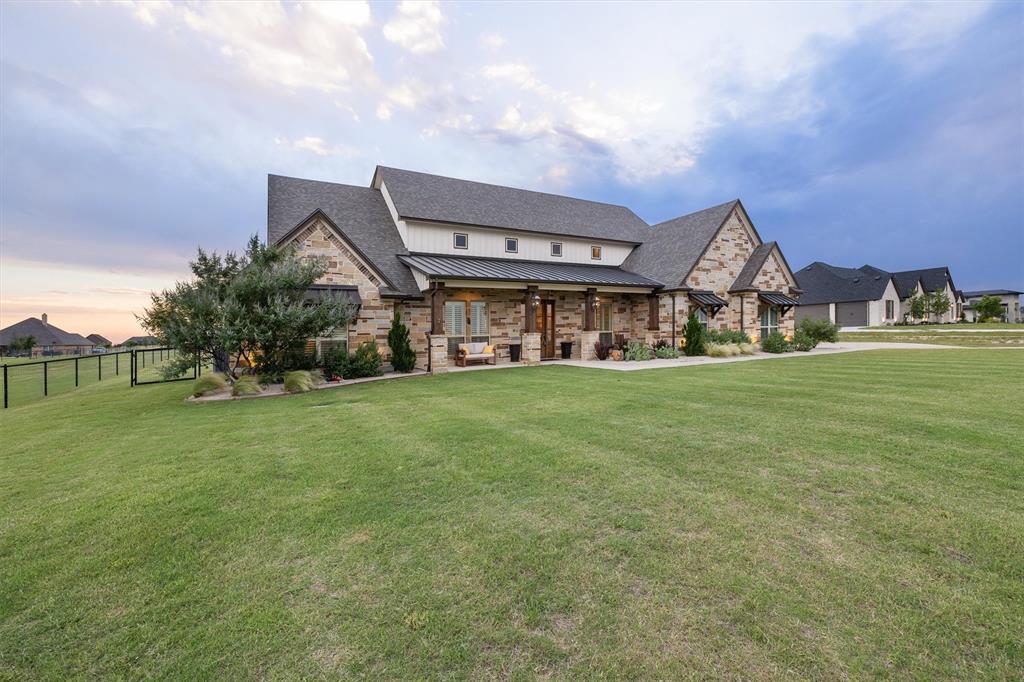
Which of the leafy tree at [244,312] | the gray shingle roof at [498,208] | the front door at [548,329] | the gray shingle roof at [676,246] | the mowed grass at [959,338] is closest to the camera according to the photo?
the leafy tree at [244,312]

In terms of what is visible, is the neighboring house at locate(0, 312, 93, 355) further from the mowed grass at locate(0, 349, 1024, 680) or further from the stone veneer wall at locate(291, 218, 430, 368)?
the mowed grass at locate(0, 349, 1024, 680)

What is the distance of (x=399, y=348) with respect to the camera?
15.3 meters

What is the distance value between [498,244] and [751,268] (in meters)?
14.9

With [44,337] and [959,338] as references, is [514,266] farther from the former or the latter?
[44,337]

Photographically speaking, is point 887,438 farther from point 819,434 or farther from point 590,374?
point 590,374

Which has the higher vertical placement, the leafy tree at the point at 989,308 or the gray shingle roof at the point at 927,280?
the gray shingle roof at the point at 927,280

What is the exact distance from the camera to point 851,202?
116812 millimetres

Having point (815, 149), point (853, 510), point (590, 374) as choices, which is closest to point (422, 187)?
point (590, 374)

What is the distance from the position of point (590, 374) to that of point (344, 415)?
8264 millimetres

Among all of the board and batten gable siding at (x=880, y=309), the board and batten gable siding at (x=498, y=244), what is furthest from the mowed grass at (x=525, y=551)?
the board and batten gable siding at (x=880, y=309)

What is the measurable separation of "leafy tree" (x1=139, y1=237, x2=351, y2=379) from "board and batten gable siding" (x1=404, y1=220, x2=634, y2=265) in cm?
657

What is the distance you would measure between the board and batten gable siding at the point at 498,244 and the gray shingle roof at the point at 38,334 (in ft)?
203

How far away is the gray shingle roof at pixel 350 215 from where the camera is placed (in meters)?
16.5

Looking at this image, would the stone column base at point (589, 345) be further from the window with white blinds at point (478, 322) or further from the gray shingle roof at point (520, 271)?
the window with white blinds at point (478, 322)
